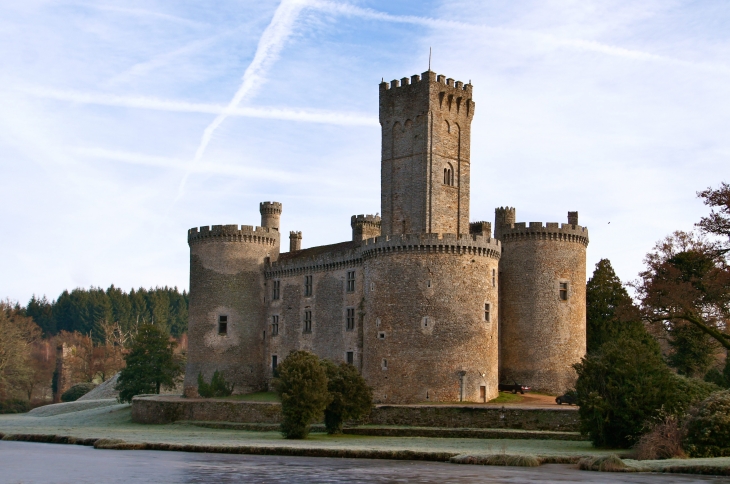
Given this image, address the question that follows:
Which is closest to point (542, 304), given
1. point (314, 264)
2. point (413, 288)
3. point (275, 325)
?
point (413, 288)

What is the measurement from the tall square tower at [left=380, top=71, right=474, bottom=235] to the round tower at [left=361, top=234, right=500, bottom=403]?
2131mm

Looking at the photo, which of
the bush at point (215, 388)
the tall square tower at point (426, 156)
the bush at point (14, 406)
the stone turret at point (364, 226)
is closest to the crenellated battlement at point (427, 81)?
the tall square tower at point (426, 156)

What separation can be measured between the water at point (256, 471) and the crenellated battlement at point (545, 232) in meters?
23.8

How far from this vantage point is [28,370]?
272ft

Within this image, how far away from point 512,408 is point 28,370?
55.5m

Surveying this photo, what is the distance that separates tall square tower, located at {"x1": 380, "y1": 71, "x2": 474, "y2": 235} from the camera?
1914 inches

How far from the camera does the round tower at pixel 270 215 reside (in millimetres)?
63312

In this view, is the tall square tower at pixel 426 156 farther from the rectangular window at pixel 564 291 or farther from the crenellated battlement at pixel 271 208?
the crenellated battlement at pixel 271 208

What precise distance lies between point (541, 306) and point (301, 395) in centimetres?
1698

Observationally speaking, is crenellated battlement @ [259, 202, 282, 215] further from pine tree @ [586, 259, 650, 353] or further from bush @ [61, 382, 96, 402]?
bush @ [61, 382, 96, 402]

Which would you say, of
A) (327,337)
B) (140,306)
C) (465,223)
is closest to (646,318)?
(465,223)

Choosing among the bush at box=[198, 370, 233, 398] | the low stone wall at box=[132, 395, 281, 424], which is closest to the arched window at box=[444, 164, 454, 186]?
the low stone wall at box=[132, 395, 281, 424]

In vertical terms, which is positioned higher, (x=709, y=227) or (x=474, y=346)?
(x=709, y=227)

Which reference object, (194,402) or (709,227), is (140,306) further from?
(709,227)
